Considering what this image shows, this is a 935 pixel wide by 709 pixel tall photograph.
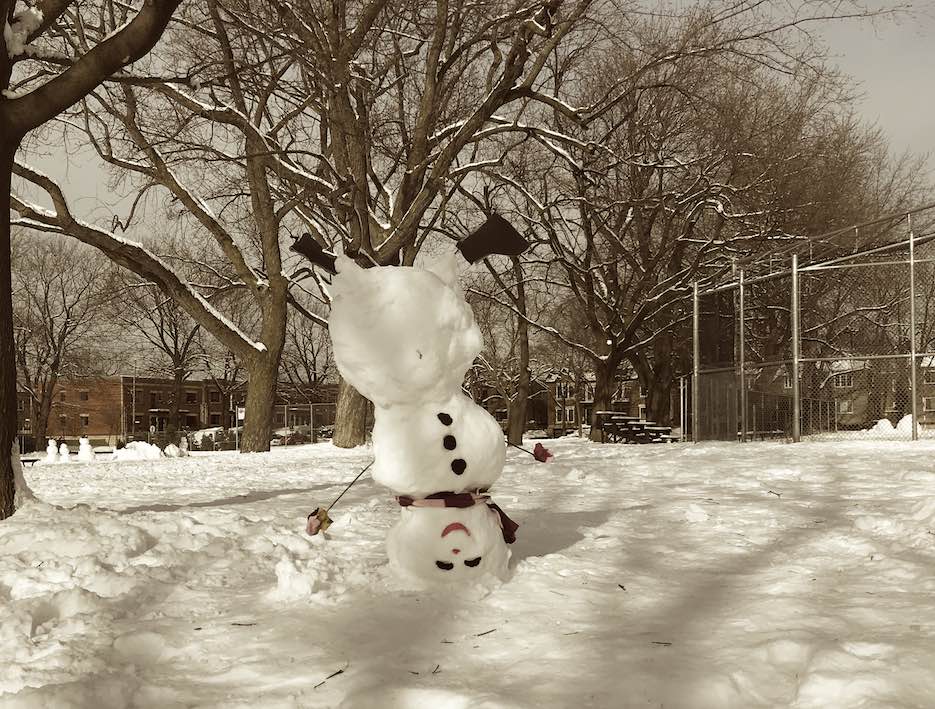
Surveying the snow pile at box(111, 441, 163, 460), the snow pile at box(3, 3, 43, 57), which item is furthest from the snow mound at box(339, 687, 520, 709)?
the snow pile at box(111, 441, 163, 460)

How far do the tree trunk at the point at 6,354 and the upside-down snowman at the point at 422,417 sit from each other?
3260mm

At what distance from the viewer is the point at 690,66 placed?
13773mm

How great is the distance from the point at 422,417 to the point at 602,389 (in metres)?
18.4

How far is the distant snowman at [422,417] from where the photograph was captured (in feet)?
11.9

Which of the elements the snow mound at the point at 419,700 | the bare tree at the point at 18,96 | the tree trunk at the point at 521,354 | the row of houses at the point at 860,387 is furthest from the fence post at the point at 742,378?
the snow mound at the point at 419,700

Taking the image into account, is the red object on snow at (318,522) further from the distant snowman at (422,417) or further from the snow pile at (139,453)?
the snow pile at (139,453)

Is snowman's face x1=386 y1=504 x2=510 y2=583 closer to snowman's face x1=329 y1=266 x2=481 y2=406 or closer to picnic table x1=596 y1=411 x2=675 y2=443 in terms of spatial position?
snowman's face x1=329 y1=266 x2=481 y2=406

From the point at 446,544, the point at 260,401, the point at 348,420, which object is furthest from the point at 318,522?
the point at 348,420

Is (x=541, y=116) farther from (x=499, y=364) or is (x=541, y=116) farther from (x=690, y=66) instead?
(x=499, y=364)

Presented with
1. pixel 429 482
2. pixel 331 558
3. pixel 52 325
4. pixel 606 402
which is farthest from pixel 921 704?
pixel 52 325

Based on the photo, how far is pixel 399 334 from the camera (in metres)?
3.63

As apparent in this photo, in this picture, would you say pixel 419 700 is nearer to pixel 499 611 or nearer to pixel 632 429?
pixel 499 611

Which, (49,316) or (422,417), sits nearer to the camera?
(422,417)

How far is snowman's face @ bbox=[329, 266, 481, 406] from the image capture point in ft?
11.9
